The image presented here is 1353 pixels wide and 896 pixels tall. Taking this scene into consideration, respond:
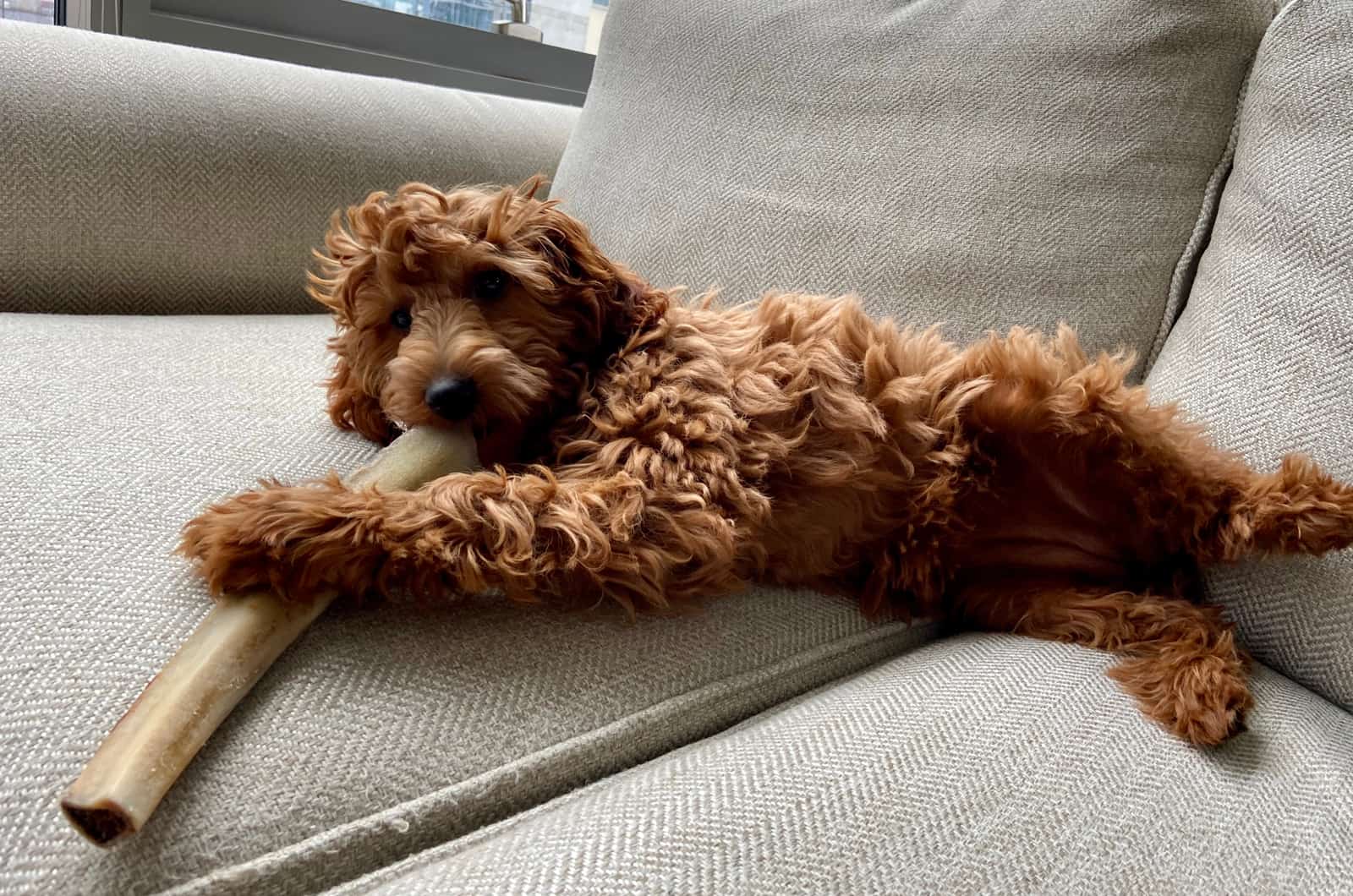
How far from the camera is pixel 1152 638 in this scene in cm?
128

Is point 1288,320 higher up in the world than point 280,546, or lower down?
higher up

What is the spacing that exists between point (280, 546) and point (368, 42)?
287 cm

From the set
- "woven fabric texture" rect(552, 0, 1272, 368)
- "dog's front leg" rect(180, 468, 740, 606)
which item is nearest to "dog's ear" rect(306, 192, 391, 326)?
"dog's front leg" rect(180, 468, 740, 606)

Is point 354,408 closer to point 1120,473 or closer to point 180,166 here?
point 180,166

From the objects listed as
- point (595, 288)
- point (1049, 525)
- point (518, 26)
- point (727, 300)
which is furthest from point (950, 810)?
point (518, 26)

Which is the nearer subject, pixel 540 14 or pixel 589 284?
pixel 589 284

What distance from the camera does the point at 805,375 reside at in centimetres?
130

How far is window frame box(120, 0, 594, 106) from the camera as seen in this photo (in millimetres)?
2912

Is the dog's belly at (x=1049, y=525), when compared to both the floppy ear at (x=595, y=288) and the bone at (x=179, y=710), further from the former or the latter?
the bone at (x=179, y=710)

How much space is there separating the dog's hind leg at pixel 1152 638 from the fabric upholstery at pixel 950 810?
4cm

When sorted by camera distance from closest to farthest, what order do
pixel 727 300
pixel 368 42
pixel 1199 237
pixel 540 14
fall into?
1. pixel 1199 237
2. pixel 727 300
3. pixel 368 42
4. pixel 540 14

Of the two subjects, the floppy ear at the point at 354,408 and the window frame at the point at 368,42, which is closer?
the floppy ear at the point at 354,408

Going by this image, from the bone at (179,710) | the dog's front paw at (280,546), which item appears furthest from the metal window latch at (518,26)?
the bone at (179,710)

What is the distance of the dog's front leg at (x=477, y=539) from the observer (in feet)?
3.16
